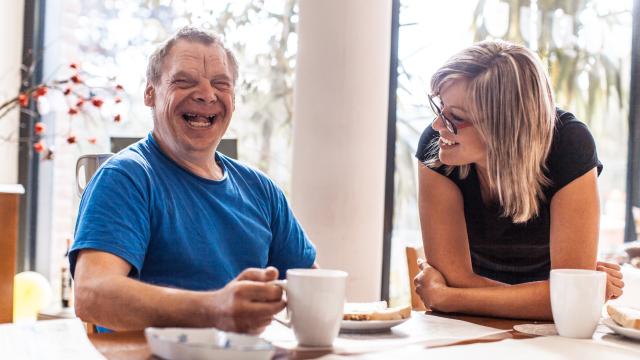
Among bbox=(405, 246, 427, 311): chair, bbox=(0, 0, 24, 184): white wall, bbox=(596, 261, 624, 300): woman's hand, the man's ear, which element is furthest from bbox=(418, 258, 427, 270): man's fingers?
bbox=(0, 0, 24, 184): white wall

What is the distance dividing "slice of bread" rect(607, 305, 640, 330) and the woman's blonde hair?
0.35 m

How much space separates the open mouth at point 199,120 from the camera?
1613 millimetres

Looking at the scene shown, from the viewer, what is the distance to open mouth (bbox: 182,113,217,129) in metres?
1.61

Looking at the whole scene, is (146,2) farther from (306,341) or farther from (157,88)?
(306,341)

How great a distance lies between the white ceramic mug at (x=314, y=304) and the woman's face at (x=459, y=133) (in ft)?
1.98

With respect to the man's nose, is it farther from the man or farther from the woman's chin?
the woman's chin

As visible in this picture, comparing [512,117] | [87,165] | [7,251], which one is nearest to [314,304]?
[7,251]

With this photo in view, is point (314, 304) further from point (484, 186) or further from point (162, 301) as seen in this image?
point (484, 186)

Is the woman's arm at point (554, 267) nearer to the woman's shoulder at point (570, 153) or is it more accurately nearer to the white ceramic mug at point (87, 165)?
the woman's shoulder at point (570, 153)

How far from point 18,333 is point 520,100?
1.03 metres

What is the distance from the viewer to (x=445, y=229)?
5.44 ft

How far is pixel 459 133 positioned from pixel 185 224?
58 centimetres

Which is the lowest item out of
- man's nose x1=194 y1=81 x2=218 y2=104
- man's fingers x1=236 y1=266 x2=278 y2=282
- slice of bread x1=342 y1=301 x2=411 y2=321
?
slice of bread x1=342 y1=301 x2=411 y2=321

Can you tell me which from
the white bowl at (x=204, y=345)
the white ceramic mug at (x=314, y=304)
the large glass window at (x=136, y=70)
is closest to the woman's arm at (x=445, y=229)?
the white ceramic mug at (x=314, y=304)
